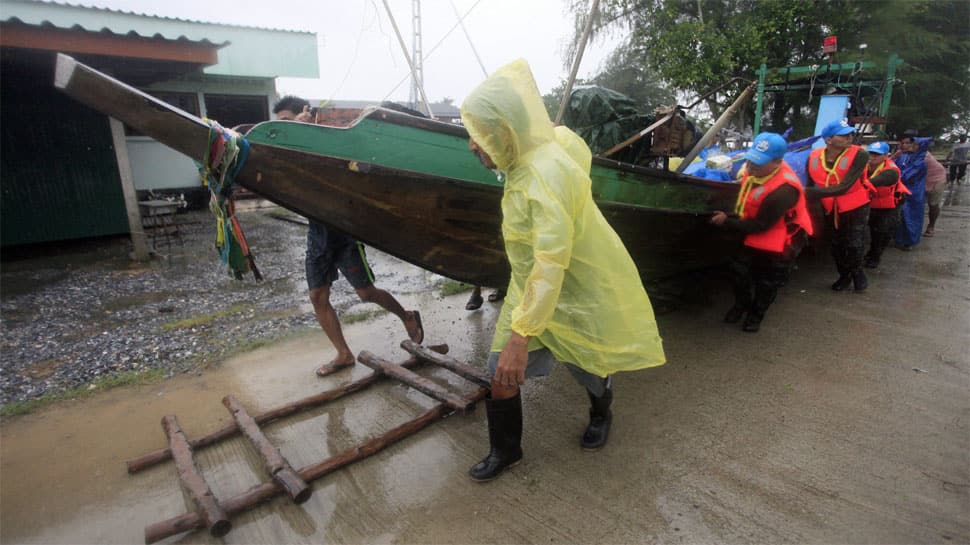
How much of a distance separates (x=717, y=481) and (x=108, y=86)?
3096 millimetres

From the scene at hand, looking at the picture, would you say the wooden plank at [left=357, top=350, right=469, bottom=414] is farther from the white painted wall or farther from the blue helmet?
the white painted wall

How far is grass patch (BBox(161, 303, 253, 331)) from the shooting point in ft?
13.9

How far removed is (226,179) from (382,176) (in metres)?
0.73

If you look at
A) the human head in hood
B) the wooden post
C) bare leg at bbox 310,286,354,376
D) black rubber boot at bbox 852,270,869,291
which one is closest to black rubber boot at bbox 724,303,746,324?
black rubber boot at bbox 852,270,869,291

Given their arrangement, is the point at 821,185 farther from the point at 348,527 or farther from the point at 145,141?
the point at 145,141

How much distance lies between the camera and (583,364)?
2049mm

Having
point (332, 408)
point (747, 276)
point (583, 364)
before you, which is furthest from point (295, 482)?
point (747, 276)

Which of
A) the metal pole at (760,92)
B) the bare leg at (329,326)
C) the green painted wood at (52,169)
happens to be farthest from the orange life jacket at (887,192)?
the green painted wood at (52,169)

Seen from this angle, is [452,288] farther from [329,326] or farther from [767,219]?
[767,219]

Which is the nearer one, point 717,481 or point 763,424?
point 717,481

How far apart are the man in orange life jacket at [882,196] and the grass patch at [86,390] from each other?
640cm

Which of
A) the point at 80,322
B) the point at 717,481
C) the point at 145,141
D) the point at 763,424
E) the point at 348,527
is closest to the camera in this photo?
the point at 348,527

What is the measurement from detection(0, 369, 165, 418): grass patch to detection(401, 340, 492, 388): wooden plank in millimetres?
1706

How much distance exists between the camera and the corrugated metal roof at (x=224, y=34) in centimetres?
902
